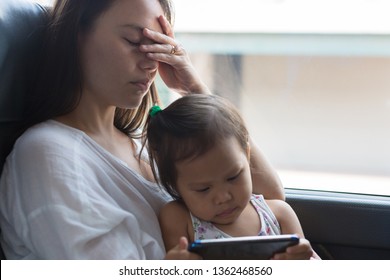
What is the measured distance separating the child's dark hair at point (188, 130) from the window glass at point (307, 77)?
1.70ft

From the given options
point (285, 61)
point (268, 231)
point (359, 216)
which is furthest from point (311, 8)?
point (268, 231)

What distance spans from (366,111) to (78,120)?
892 mm

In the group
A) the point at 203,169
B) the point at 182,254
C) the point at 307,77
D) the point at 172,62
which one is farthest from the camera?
the point at 307,77

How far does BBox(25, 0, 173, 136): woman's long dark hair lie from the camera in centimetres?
107

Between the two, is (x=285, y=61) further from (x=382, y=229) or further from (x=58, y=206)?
(x=58, y=206)

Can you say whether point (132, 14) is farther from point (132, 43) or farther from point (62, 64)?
point (62, 64)

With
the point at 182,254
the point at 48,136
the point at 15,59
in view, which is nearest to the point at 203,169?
the point at 182,254

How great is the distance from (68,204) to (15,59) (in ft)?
1.12

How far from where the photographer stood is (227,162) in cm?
102

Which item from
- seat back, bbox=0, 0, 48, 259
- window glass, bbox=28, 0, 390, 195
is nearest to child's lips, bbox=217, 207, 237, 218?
seat back, bbox=0, 0, 48, 259

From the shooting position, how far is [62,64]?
3.54 feet

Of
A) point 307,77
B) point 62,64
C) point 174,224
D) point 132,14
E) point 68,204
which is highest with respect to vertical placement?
point 132,14

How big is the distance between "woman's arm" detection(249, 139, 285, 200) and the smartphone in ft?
1.11

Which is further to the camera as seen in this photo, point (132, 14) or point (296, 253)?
point (132, 14)
